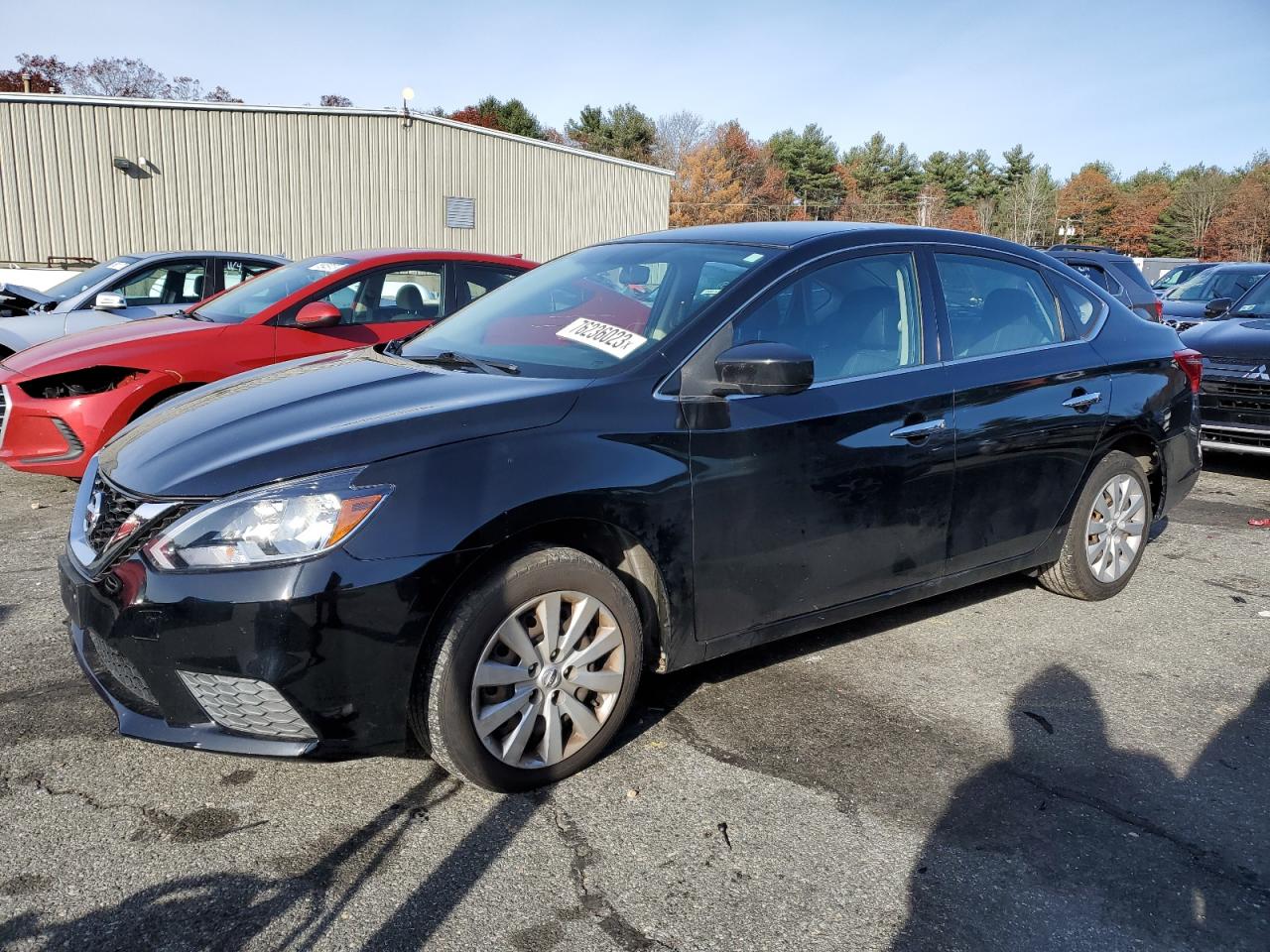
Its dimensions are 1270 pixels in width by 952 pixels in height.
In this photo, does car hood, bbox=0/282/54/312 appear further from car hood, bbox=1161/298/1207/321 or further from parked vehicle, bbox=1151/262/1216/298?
parked vehicle, bbox=1151/262/1216/298

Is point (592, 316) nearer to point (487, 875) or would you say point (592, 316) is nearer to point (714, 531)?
point (714, 531)

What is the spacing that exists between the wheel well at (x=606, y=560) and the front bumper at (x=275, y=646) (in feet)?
0.25

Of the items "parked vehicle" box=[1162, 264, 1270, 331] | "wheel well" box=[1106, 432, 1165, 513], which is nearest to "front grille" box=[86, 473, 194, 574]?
"wheel well" box=[1106, 432, 1165, 513]

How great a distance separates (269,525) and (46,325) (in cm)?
678

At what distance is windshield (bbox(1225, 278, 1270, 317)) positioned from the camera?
885 cm

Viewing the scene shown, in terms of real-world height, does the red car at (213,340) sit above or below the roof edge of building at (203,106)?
below

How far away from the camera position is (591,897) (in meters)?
2.50

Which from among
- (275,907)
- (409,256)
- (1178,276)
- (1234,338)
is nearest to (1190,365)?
(1234,338)

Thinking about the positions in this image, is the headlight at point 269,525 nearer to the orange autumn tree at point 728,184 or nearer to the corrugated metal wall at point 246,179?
the corrugated metal wall at point 246,179

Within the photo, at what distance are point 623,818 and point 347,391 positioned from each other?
62.4 inches

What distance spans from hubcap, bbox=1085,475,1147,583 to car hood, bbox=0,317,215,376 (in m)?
5.11

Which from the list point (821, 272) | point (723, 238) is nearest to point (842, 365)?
point (821, 272)

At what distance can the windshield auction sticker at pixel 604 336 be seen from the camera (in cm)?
334

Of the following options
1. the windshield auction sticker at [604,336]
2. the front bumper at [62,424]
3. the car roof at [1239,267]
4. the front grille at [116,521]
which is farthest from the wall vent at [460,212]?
the front grille at [116,521]
